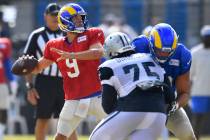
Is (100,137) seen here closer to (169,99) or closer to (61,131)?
(169,99)

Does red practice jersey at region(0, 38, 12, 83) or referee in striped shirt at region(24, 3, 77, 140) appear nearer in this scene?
referee in striped shirt at region(24, 3, 77, 140)

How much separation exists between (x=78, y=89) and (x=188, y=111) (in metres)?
6.34

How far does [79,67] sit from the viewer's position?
8.96m

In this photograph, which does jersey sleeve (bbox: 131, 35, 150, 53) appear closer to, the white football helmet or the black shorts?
the white football helmet

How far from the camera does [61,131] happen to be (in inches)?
354

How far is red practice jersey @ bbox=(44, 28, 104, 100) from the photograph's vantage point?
8945 mm

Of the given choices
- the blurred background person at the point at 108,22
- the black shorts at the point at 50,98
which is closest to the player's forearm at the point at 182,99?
the black shorts at the point at 50,98

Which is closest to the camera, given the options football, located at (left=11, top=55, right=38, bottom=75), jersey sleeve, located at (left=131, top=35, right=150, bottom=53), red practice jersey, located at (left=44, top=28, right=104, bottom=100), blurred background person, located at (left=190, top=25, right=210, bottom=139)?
jersey sleeve, located at (left=131, top=35, right=150, bottom=53)

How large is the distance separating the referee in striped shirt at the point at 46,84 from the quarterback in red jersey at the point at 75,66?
1.42 meters

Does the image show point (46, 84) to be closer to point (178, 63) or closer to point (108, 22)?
point (178, 63)

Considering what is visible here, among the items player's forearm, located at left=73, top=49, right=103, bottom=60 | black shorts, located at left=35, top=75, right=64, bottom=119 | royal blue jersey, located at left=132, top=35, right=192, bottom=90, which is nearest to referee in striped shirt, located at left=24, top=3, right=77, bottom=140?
black shorts, located at left=35, top=75, right=64, bottom=119

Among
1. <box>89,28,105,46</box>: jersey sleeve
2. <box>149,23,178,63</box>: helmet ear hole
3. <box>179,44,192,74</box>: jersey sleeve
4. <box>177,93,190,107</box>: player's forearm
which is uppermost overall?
Answer: <box>149,23,178,63</box>: helmet ear hole

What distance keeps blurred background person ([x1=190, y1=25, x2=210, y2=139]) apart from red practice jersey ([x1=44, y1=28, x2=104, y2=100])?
371 centimetres

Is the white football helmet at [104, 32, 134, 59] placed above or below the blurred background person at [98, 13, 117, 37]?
above
